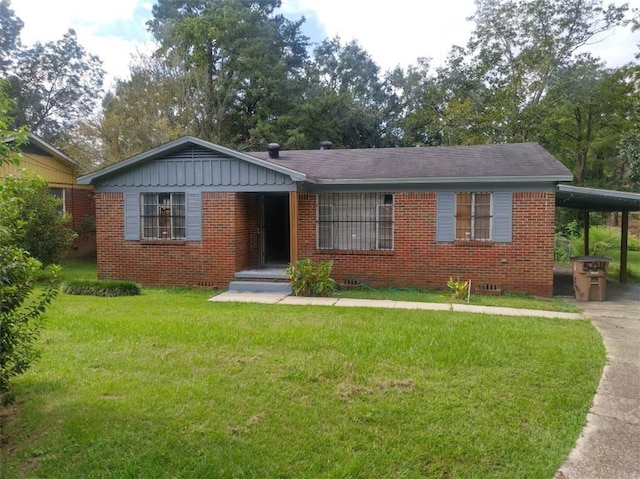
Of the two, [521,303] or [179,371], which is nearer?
[179,371]

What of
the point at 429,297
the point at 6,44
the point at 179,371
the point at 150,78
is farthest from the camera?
the point at 6,44

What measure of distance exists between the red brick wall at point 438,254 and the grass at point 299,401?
3508 mm

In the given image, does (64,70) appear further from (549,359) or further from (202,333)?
(549,359)

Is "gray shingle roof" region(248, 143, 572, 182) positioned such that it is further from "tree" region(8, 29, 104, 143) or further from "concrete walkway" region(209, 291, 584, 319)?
"tree" region(8, 29, 104, 143)

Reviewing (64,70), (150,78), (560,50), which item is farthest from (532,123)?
(64,70)

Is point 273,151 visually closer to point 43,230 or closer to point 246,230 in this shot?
point 246,230

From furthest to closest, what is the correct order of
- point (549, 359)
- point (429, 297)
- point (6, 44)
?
point (6, 44), point (429, 297), point (549, 359)

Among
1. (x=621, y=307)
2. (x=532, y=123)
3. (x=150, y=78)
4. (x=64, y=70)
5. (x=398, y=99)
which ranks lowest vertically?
(x=621, y=307)

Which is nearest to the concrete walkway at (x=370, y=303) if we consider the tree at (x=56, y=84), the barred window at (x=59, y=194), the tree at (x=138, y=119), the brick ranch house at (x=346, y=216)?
the brick ranch house at (x=346, y=216)

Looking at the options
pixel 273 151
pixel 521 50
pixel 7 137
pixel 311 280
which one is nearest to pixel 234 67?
pixel 521 50

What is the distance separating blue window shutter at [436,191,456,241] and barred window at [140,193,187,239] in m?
5.83

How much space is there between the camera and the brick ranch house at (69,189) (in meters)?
15.8

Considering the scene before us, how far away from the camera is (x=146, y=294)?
998cm

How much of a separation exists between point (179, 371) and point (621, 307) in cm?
→ 837
